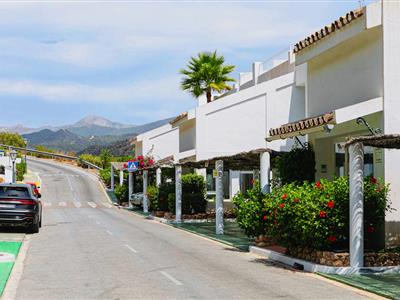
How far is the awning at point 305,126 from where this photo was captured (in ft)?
53.2

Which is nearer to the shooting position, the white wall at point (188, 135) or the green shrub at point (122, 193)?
the white wall at point (188, 135)

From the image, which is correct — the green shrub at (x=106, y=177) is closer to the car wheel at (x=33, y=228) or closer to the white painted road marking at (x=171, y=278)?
the car wheel at (x=33, y=228)

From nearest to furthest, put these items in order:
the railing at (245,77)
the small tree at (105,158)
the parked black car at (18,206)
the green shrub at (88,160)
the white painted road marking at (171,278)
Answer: the white painted road marking at (171,278)
the parked black car at (18,206)
the railing at (245,77)
the small tree at (105,158)
the green shrub at (88,160)

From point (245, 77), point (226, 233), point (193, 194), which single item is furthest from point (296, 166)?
point (245, 77)

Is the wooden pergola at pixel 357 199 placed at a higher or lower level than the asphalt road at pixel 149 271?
higher

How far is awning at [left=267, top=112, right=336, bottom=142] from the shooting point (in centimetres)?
1621

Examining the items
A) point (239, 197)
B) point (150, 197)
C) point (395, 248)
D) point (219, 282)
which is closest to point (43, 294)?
point (219, 282)

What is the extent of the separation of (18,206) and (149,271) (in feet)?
32.1

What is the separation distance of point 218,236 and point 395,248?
9.03m

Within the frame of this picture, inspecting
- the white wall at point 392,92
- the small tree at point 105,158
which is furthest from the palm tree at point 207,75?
the small tree at point 105,158

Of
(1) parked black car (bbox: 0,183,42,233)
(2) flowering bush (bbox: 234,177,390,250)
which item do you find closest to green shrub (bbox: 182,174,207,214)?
(1) parked black car (bbox: 0,183,42,233)

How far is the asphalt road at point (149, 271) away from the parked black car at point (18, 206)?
0.91 meters

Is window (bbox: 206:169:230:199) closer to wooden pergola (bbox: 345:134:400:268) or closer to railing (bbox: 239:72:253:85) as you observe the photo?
railing (bbox: 239:72:253:85)

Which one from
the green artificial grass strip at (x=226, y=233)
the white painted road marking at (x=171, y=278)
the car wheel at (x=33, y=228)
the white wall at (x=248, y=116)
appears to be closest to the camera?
the white painted road marking at (x=171, y=278)
